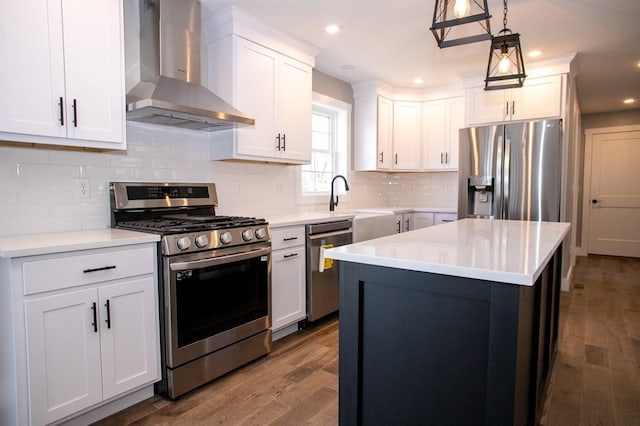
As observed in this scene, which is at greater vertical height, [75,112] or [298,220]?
[75,112]

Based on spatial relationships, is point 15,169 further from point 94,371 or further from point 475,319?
point 475,319

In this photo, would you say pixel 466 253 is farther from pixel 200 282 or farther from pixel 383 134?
pixel 383 134

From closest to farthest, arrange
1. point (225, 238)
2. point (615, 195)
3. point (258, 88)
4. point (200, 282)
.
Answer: point (200, 282) → point (225, 238) → point (258, 88) → point (615, 195)

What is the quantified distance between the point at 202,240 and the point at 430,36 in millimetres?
2570

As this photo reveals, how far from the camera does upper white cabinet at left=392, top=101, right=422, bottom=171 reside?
16.5ft

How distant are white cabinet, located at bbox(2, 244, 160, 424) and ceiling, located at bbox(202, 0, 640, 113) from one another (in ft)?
6.34

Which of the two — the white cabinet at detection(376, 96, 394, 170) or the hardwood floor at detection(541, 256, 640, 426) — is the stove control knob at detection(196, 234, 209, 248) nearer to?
the hardwood floor at detection(541, 256, 640, 426)

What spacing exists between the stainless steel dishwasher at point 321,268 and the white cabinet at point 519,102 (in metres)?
2.05

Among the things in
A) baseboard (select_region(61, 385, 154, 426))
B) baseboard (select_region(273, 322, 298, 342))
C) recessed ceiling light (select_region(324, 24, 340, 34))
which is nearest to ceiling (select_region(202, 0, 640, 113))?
recessed ceiling light (select_region(324, 24, 340, 34))

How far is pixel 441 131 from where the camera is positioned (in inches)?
198

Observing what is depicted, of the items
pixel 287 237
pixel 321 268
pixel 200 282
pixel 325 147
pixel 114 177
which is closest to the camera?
pixel 200 282

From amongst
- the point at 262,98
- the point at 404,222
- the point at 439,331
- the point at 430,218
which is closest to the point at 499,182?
the point at 430,218

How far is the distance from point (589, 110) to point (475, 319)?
6.82 m

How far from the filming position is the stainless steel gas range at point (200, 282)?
2.14 metres
